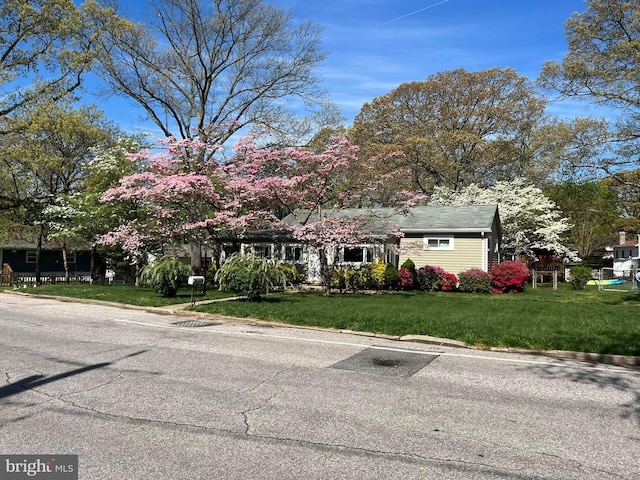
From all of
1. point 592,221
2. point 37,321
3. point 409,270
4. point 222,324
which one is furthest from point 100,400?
point 592,221

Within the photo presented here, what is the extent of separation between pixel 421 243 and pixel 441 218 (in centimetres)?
277

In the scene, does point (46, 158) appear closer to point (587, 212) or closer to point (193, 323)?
point (193, 323)

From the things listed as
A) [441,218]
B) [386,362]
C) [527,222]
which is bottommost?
[386,362]

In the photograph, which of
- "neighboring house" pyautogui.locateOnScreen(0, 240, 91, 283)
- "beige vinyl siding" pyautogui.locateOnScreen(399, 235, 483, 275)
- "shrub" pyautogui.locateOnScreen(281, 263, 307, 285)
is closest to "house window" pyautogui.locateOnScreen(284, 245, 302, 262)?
"shrub" pyautogui.locateOnScreen(281, 263, 307, 285)

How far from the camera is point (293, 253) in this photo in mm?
26766

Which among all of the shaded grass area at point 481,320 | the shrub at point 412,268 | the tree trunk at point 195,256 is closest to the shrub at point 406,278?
the shrub at point 412,268

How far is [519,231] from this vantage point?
3097 cm

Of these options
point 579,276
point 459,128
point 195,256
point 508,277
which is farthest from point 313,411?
point 459,128

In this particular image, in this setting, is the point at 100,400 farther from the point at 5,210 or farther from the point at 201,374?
the point at 5,210

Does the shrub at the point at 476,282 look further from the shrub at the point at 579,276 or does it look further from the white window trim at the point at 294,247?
the white window trim at the point at 294,247

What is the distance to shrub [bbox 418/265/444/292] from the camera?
23203 millimetres

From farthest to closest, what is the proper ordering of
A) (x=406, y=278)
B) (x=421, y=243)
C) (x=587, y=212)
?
(x=587, y=212)
(x=421, y=243)
(x=406, y=278)

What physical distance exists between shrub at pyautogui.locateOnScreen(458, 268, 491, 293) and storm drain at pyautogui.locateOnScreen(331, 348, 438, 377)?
1462 centimetres

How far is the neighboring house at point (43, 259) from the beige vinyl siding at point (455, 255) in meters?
26.2
